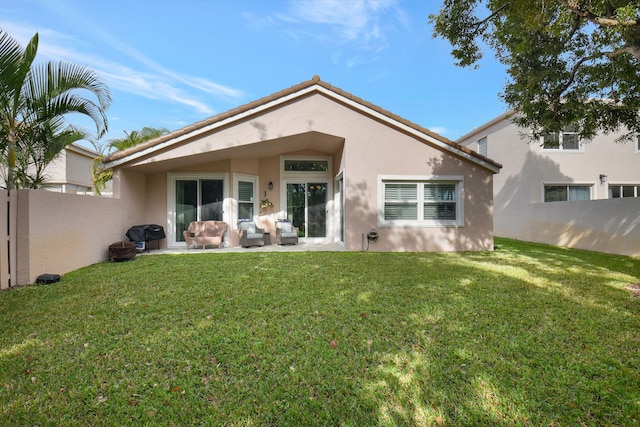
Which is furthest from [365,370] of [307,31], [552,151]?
[552,151]

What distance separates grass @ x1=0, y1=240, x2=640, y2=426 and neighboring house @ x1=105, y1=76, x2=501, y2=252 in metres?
4.22

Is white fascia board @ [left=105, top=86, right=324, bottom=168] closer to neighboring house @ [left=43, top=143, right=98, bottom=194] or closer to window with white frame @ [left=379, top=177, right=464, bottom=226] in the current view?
window with white frame @ [left=379, top=177, right=464, bottom=226]

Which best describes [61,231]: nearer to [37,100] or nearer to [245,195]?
[37,100]

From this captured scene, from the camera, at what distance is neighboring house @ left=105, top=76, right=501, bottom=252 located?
9461 mm

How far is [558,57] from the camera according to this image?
8.77 m

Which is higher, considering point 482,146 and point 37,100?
point 482,146

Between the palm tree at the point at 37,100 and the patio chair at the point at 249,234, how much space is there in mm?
5294

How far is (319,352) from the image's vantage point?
3262mm

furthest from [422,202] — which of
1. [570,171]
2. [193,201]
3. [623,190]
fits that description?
[623,190]

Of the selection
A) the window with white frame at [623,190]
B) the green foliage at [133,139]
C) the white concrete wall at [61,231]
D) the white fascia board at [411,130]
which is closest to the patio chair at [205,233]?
the white concrete wall at [61,231]

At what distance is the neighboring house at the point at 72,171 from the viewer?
14.9m

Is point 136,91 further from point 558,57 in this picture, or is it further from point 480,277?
point 558,57

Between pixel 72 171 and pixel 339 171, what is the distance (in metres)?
14.8

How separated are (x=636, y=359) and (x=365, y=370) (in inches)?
116
